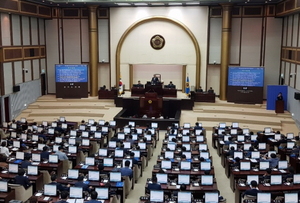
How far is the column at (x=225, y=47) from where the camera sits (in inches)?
1041

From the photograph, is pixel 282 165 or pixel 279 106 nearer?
pixel 282 165

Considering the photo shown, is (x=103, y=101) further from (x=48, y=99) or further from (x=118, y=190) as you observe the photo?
(x=118, y=190)

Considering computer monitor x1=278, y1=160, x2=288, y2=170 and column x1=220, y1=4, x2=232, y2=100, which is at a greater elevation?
column x1=220, y1=4, x2=232, y2=100

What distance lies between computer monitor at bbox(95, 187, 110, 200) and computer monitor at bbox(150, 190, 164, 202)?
1.28 metres

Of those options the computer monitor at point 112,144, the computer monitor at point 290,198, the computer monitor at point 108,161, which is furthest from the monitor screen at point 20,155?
the computer monitor at point 290,198

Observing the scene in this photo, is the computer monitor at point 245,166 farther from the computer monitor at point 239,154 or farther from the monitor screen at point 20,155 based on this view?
the monitor screen at point 20,155

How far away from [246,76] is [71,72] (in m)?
13.1

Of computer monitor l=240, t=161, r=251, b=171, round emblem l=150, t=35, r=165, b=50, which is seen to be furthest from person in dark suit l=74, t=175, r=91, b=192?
round emblem l=150, t=35, r=165, b=50

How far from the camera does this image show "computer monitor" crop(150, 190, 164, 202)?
33.2 ft

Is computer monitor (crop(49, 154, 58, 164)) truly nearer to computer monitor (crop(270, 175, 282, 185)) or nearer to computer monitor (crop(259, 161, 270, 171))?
computer monitor (crop(259, 161, 270, 171))

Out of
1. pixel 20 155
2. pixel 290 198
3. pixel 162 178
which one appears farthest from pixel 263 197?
pixel 20 155

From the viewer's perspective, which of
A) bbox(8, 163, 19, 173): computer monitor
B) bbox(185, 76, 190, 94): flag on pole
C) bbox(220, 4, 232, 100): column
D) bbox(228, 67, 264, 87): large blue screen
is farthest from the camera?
bbox(185, 76, 190, 94): flag on pole

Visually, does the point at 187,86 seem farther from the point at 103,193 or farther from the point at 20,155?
the point at 103,193

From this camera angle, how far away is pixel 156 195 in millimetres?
Result: 10148
